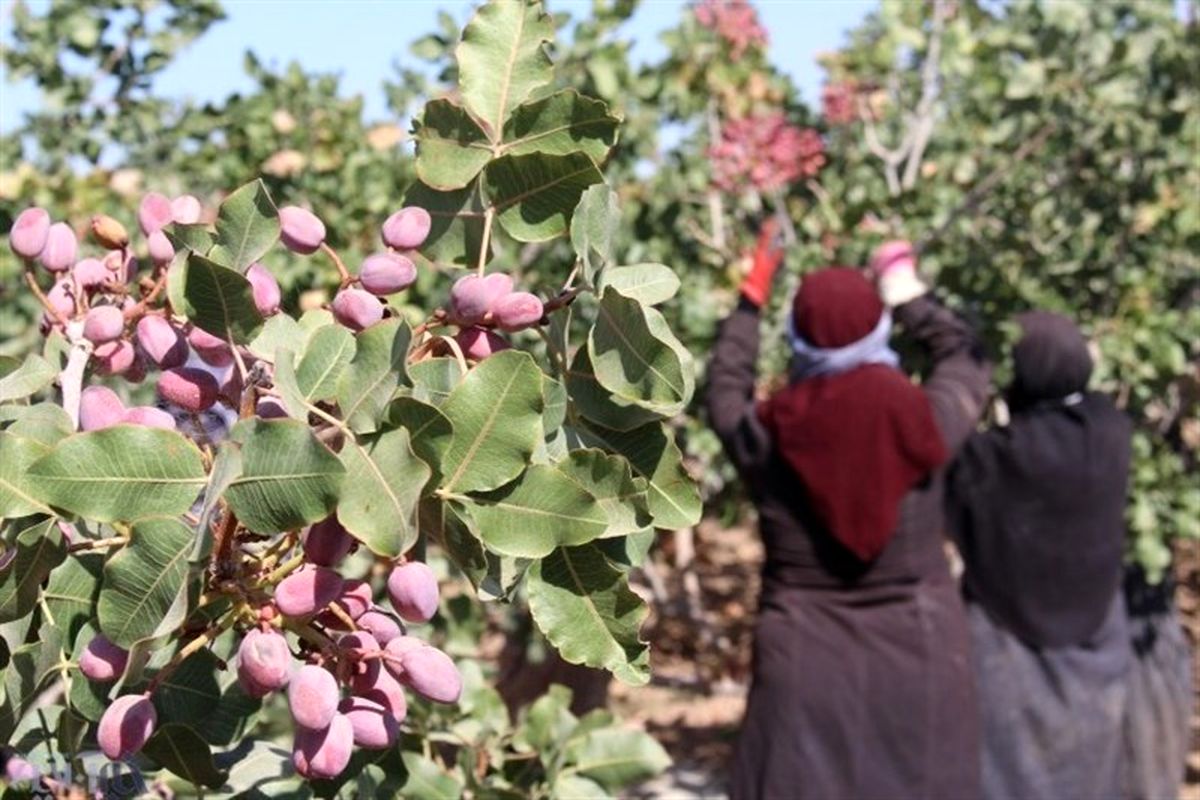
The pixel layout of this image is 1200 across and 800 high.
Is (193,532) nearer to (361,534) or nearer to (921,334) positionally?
(361,534)

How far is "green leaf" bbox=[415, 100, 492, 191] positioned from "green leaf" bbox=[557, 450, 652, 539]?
21 cm

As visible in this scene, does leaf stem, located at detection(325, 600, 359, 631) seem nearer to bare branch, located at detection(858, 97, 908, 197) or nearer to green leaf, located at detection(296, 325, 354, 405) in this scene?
green leaf, located at detection(296, 325, 354, 405)

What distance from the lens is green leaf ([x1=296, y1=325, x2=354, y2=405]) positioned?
35.4 inches

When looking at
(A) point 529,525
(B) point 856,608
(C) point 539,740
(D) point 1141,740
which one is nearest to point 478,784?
(C) point 539,740

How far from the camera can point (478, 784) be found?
5.23 ft

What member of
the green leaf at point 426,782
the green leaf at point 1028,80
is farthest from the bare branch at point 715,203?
the green leaf at point 426,782

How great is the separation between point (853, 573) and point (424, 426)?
261cm

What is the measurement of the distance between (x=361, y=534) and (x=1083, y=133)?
3.48 meters

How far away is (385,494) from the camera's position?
82 cm

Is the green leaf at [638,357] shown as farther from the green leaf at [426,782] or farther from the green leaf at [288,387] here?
the green leaf at [426,782]

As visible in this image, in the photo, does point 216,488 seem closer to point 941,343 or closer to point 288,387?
point 288,387

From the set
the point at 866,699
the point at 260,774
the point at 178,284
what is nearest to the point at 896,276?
the point at 866,699

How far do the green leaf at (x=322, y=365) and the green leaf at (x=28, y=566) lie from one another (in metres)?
0.15

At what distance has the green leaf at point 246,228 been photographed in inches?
37.6
